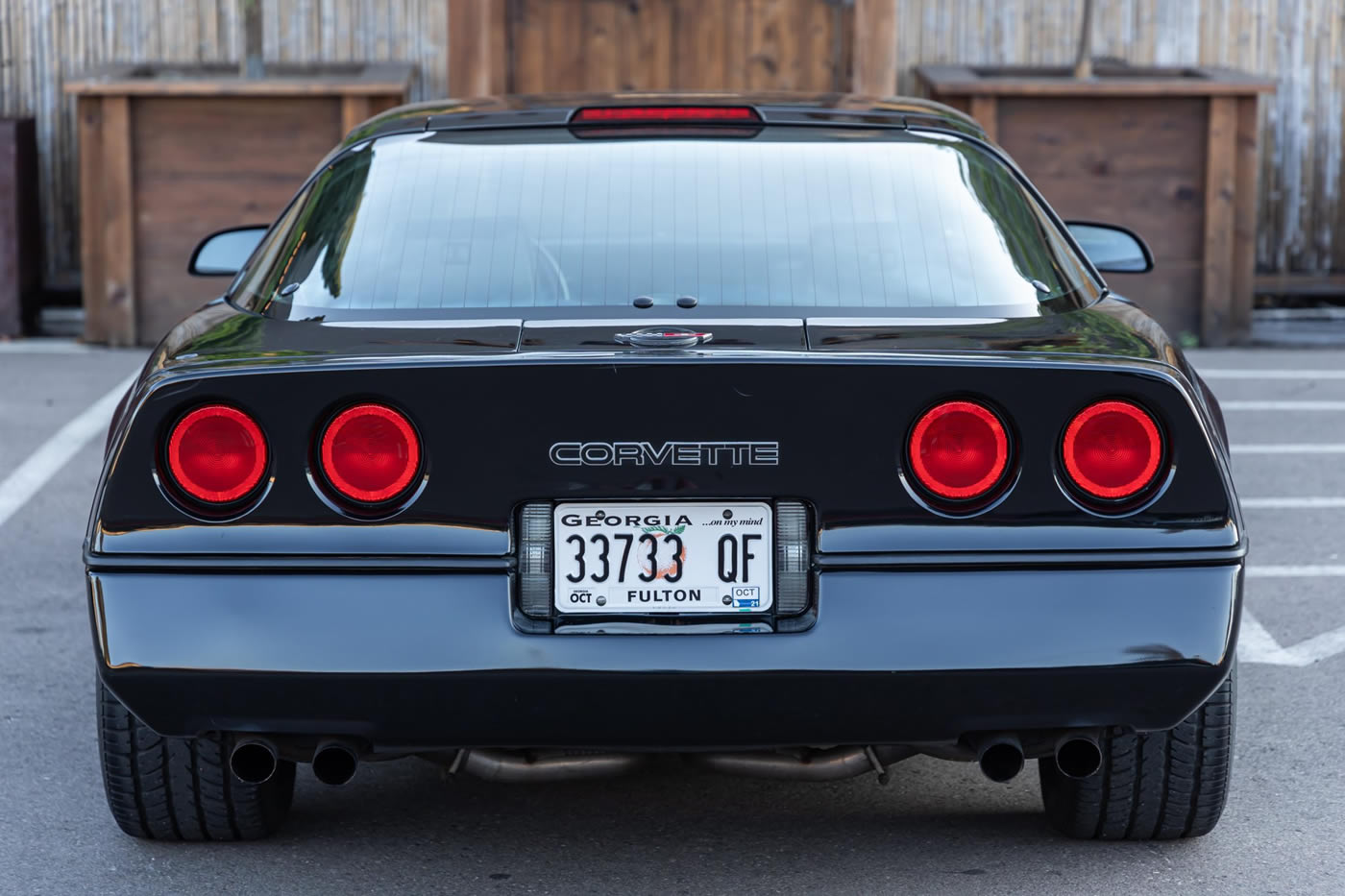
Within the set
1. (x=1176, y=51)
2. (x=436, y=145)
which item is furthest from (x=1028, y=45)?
(x=436, y=145)

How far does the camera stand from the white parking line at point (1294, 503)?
6.29 m

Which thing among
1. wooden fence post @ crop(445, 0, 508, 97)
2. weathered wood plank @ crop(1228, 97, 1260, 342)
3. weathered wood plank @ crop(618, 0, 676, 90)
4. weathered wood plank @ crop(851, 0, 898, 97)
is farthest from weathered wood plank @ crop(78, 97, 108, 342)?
weathered wood plank @ crop(1228, 97, 1260, 342)

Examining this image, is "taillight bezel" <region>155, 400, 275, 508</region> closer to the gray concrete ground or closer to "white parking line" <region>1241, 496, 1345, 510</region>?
the gray concrete ground

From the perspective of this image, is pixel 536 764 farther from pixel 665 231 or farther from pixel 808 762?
pixel 665 231

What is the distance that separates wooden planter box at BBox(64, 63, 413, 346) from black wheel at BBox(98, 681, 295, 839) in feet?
19.5

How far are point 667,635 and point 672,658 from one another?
0.12 feet

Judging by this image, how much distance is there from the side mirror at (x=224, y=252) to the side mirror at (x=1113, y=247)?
1917 mm

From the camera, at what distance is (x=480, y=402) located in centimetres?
282

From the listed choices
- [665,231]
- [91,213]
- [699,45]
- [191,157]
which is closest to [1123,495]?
[665,231]

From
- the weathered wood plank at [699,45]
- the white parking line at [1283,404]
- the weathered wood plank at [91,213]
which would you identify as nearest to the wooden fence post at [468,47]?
the weathered wood plank at [699,45]

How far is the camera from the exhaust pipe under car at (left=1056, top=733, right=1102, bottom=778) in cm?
300

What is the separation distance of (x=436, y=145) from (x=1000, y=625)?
1.62 meters

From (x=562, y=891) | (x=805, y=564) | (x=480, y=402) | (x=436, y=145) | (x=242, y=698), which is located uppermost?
(x=436, y=145)

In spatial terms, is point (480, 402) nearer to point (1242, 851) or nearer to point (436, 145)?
point (436, 145)
